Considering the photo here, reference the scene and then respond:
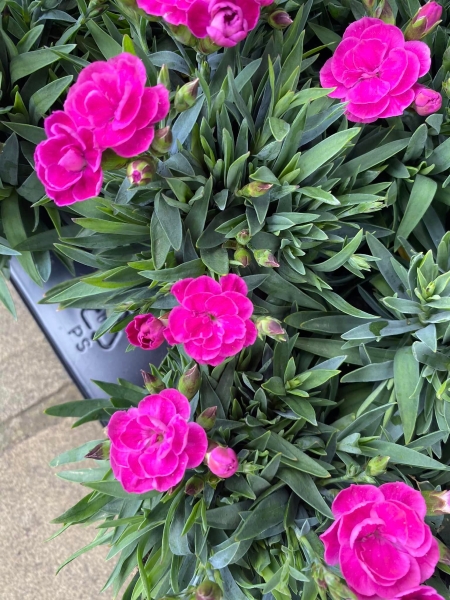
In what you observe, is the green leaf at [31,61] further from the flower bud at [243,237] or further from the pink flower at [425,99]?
the pink flower at [425,99]

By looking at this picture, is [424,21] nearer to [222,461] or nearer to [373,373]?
[373,373]

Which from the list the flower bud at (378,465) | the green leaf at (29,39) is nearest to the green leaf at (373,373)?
the flower bud at (378,465)

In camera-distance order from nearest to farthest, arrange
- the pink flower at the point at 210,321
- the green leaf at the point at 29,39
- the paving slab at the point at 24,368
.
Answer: the pink flower at the point at 210,321
the green leaf at the point at 29,39
the paving slab at the point at 24,368

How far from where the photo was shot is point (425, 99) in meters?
0.81

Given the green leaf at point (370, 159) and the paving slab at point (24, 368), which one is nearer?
the green leaf at point (370, 159)

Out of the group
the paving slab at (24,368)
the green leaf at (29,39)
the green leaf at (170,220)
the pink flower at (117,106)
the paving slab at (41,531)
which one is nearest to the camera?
the pink flower at (117,106)

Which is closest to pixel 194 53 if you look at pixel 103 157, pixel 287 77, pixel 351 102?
pixel 287 77

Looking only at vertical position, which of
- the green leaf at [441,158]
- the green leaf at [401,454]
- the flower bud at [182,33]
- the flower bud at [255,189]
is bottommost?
the green leaf at [401,454]

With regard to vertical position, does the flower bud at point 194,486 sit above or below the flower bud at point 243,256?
below

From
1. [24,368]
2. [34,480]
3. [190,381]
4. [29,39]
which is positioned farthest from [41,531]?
[29,39]

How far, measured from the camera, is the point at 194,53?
2.90 ft

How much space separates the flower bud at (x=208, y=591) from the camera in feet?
2.22

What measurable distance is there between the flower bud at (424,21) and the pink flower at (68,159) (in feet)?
1.78

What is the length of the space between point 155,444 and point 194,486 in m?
0.18
